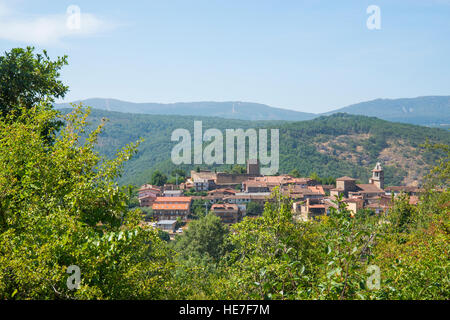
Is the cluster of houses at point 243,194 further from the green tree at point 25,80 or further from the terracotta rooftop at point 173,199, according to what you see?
the green tree at point 25,80

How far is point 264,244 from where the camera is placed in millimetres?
7035

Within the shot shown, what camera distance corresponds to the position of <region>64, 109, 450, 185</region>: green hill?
84812 millimetres

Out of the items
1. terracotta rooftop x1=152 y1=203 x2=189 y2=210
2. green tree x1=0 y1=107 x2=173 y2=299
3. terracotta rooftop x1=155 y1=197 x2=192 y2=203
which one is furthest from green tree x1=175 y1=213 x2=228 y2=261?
terracotta rooftop x1=155 y1=197 x2=192 y2=203

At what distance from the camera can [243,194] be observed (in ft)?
172

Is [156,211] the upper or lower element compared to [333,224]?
lower

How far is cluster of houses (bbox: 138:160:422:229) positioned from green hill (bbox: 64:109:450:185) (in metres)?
20.3

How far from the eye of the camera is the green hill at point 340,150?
278 feet

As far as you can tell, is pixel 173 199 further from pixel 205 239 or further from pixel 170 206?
pixel 205 239

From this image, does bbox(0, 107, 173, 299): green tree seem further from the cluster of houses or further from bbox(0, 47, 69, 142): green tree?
the cluster of houses

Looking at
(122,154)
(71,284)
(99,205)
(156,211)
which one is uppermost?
(122,154)

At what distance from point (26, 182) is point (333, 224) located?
9.72ft

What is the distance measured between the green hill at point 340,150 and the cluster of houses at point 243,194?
20.3 meters

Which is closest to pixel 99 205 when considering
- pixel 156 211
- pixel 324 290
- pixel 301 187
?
pixel 324 290
